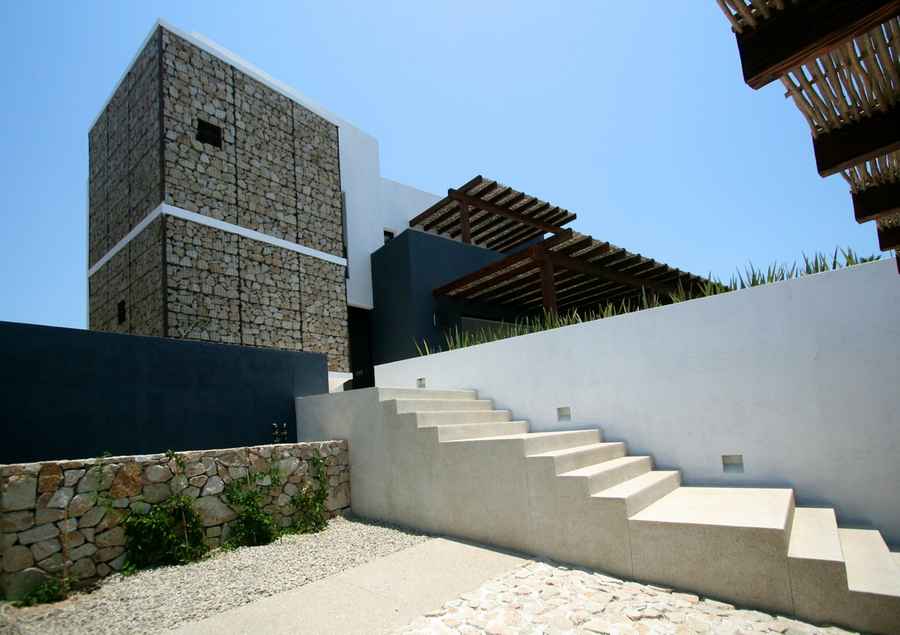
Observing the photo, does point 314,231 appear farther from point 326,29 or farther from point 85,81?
point 85,81

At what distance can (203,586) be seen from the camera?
4352 millimetres

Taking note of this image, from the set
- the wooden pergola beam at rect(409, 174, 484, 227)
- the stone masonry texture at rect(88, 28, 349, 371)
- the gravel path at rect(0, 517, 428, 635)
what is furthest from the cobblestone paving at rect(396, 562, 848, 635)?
the wooden pergola beam at rect(409, 174, 484, 227)

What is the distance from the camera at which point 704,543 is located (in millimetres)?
3748

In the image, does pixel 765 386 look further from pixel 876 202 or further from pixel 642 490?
pixel 876 202

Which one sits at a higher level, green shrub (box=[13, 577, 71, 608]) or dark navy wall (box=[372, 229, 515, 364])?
dark navy wall (box=[372, 229, 515, 364])

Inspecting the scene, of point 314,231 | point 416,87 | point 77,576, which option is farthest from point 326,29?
point 77,576

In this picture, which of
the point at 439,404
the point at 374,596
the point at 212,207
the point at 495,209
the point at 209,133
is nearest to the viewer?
the point at 374,596

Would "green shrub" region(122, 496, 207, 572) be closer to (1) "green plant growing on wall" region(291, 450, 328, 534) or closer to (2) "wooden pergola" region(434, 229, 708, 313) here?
(1) "green plant growing on wall" region(291, 450, 328, 534)

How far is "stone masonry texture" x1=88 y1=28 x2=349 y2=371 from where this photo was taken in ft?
31.7

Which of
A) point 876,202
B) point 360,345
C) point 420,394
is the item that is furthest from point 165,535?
point 360,345

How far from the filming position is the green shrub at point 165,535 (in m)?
4.84

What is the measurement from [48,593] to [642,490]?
5.24 metres

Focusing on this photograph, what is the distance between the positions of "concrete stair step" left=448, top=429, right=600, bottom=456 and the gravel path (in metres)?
1.48

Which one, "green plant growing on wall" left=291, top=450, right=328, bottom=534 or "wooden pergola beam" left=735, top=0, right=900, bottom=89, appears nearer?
"wooden pergola beam" left=735, top=0, right=900, bottom=89
